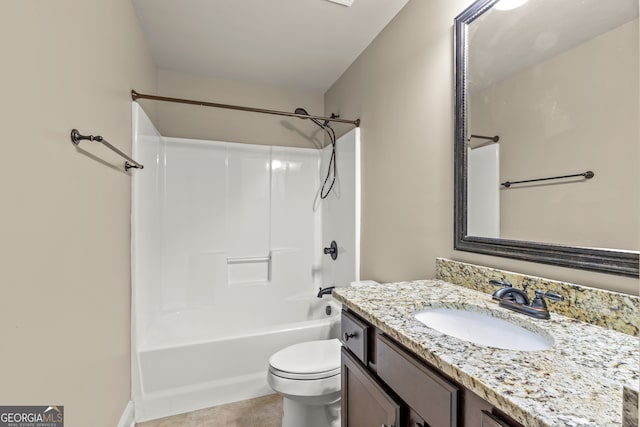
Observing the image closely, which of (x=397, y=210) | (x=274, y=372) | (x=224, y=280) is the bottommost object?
(x=274, y=372)

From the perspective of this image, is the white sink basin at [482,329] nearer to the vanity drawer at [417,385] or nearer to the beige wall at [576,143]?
the vanity drawer at [417,385]

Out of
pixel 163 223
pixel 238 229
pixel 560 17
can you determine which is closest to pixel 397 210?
pixel 560 17

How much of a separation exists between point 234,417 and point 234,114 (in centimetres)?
240

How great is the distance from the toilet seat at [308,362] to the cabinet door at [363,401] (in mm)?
308

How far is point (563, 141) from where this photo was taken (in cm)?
91

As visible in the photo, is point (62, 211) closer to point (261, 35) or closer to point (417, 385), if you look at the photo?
point (417, 385)

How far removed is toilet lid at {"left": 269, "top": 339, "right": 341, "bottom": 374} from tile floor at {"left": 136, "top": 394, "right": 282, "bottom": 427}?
1.61ft

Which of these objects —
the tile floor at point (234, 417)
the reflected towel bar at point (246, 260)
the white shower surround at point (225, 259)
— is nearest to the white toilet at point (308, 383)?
the tile floor at point (234, 417)

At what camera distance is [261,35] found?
197 cm

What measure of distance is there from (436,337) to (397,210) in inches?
42.4

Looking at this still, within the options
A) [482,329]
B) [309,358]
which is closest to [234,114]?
[309,358]

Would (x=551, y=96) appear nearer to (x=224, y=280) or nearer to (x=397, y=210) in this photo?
(x=397, y=210)

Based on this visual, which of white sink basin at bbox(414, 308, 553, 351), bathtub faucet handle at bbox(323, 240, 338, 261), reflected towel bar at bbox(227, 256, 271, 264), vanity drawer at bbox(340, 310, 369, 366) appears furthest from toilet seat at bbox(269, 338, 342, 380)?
reflected towel bar at bbox(227, 256, 271, 264)

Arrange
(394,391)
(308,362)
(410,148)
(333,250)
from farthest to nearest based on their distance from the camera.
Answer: (333,250) → (410,148) → (308,362) → (394,391)
